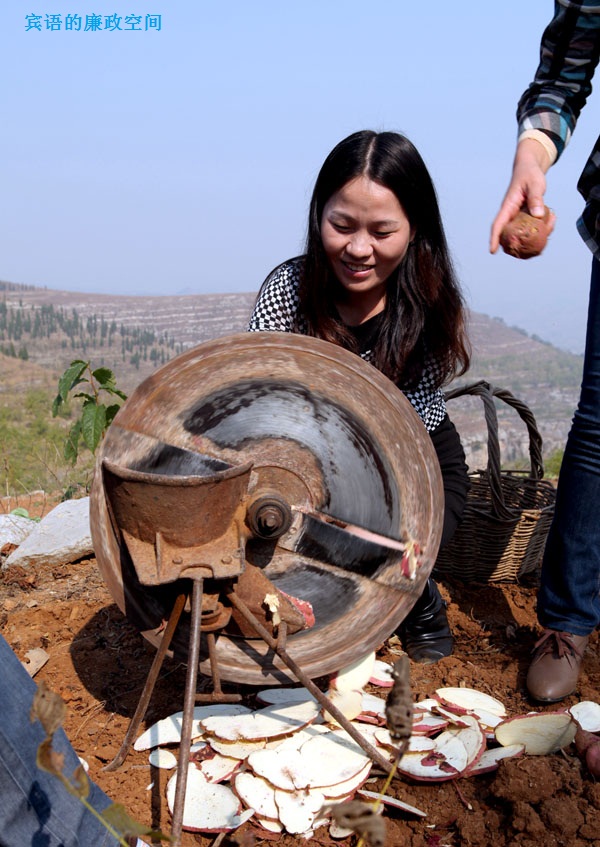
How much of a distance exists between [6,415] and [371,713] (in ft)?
43.4

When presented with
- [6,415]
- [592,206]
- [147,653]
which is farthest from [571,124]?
[6,415]

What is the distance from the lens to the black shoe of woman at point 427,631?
274 centimetres

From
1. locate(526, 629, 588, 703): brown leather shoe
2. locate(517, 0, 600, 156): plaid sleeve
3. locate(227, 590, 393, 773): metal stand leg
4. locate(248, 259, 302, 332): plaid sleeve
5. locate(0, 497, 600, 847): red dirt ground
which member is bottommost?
locate(0, 497, 600, 847): red dirt ground

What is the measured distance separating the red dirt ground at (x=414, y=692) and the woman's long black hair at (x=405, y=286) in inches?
40.2

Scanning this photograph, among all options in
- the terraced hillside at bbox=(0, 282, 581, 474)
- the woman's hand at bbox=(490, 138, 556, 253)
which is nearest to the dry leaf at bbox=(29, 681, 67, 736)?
the woman's hand at bbox=(490, 138, 556, 253)

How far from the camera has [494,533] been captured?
3.31 m

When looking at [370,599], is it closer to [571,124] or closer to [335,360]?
[335,360]

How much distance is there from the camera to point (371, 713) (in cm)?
228

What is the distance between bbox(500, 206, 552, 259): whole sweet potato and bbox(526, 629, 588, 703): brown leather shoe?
4.24 feet

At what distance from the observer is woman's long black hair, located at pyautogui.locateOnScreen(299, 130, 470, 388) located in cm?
250

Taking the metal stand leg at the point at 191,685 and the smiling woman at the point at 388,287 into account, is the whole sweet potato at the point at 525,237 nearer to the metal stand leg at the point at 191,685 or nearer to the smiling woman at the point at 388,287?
the smiling woman at the point at 388,287

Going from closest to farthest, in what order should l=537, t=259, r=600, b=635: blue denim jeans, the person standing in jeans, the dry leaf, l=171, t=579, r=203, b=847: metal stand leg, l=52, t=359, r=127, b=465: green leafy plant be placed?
the dry leaf, l=171, t=579, r=203, b=847: metal stand leg, the person standing in jeans, l=537, t=259, r=600, b=635: blue denim jeans, l=52, t=359, r=127, b=465: green leafy plant

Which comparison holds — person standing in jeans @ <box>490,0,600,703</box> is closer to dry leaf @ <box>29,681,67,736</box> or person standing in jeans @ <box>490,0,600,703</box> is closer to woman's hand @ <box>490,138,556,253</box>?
woman's hand @ <box>490,138,556,253</box>

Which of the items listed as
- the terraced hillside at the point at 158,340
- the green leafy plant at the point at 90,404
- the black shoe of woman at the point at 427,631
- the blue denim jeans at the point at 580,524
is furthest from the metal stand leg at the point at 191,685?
the terraced hillside at the point at 158,340
